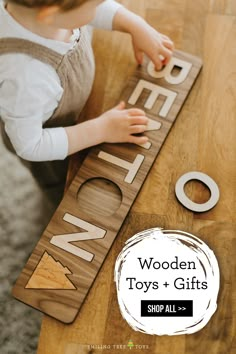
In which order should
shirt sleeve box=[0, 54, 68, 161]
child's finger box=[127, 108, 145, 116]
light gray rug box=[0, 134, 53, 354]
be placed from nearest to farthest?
shirt sleeve box=[0, 54, 68, 161] < child's finger box=[127, 108, 145, 116] < light gray rug box=[0, 134, 53, 354]

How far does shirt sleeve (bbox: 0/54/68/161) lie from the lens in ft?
2.07

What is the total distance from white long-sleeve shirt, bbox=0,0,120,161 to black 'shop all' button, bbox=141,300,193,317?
0.81ft

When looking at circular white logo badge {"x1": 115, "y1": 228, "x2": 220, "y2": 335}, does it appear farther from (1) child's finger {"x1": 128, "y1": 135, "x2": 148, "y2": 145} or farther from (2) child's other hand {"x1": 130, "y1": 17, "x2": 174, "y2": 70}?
(2) child's other hand {"x1": 130, "y1": 17, "x2": 174, "y2": 70}

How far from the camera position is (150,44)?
0.77 meters

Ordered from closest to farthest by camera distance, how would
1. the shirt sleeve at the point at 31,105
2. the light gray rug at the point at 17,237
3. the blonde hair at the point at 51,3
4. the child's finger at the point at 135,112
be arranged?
the blonde hair at the point at 51,3
the shirt sleeve at the point at 31,105
the child's finger at the point at 135,112
the light gray rug at the point at 17,237

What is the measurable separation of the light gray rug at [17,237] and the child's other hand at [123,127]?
315 millimetres

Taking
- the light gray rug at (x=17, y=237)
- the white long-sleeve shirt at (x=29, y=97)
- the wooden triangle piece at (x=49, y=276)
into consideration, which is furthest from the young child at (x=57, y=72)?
the light gray rug at (x=17, y=237)

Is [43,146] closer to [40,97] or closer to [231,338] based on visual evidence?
[40,97]

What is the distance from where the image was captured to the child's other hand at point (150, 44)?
77 centimetres

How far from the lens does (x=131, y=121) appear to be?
728 millimetres

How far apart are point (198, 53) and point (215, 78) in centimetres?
5

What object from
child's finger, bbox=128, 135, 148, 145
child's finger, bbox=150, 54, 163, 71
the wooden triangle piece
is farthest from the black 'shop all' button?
child's finger, bbox=150, 54, 163, 71

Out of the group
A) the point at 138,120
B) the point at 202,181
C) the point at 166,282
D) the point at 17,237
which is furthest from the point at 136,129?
the point at 17,237

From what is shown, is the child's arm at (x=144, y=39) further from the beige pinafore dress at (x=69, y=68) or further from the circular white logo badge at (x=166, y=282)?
the circular white logo badge at (x=166, y=282)
